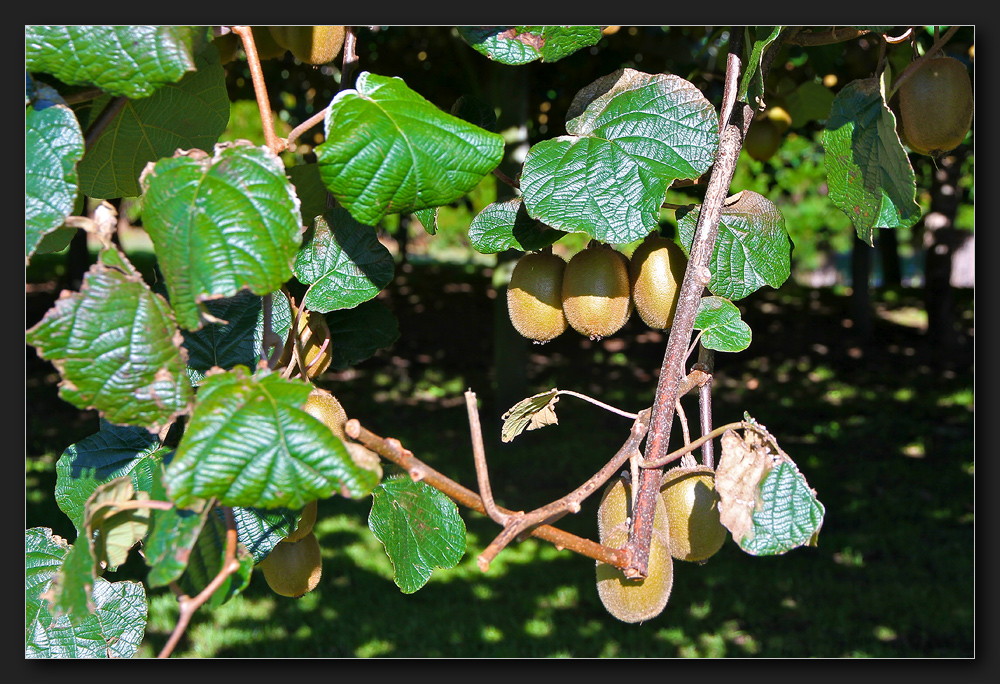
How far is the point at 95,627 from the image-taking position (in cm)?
100

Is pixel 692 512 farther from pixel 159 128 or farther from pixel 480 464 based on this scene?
pixel 159 128

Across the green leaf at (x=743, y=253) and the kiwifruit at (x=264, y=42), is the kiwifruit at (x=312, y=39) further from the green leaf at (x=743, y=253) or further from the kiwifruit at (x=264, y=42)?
the green leaf at (x=743, y=253)

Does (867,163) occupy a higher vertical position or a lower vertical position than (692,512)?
higher

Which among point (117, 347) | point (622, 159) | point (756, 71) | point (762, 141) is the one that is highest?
point (762, 141)

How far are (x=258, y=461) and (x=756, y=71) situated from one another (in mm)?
785

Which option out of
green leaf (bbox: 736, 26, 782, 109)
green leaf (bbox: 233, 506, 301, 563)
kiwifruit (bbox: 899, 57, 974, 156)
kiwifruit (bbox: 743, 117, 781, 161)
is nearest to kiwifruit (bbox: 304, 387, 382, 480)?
green leaf (bbox: 233, 506, 301, 563)

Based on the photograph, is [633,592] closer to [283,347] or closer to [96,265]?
[283,347]

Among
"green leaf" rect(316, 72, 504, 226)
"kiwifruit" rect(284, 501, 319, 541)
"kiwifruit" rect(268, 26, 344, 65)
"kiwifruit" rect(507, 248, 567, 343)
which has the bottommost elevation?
"kiwifruit" rect(284, 501, 319, 541)

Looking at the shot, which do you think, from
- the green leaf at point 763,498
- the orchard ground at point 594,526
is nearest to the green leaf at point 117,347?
the green leaf at point 763,498

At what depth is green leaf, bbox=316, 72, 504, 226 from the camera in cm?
84

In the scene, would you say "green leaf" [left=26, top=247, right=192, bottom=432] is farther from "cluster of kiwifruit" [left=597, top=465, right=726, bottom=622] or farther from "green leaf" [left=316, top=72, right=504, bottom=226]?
"cluster of kiwifruit" [left=597, top=465, right=726, bottom=622]

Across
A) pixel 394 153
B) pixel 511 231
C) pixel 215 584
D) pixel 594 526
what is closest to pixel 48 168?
pixel 394 153

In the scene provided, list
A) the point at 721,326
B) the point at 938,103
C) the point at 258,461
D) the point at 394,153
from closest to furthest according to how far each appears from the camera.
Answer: the point at 258,461 < the point at 394,153 < the point at 721,326 < the point at 938,103

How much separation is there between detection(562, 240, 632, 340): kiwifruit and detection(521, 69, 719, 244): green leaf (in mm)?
149
